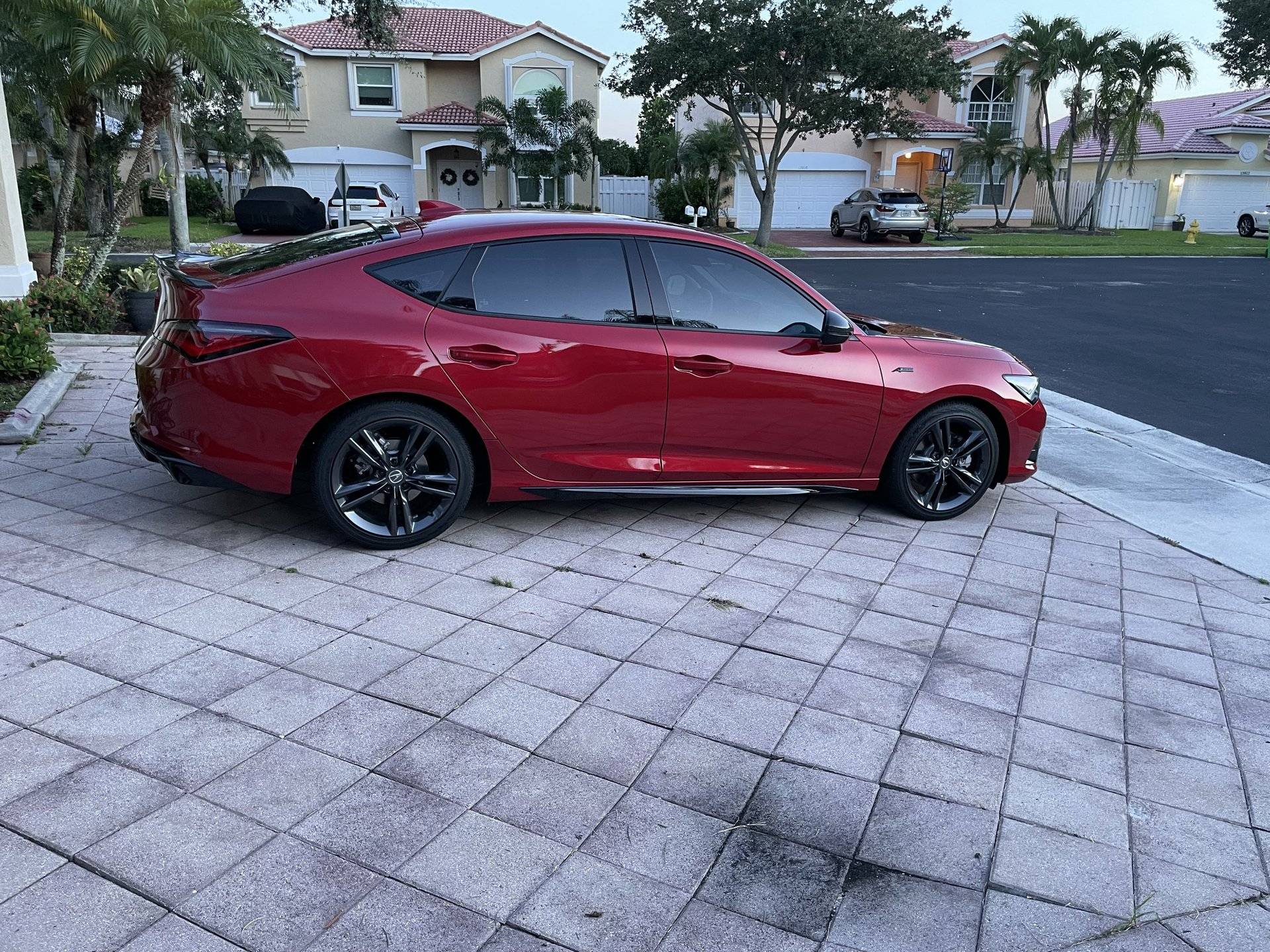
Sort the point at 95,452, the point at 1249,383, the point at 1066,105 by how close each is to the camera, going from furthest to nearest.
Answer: the point at 1066,105 → the point at 1249,383 → the point at 95,452

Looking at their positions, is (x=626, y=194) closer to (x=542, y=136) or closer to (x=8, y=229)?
(x=542, y=136)

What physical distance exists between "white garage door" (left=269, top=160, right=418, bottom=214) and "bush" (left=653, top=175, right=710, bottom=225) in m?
9.69

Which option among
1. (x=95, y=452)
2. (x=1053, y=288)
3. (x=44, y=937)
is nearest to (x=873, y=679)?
(x=44, y=937)

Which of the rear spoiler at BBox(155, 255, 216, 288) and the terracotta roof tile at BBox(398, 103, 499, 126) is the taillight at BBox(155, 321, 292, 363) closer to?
the rear spoiler at BBox(155, 255, 216, 288)

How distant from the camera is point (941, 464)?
5816 mm

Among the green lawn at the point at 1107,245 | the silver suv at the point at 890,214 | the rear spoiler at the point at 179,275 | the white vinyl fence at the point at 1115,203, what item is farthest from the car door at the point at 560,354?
the white vinyl fence at the point at 1115,203

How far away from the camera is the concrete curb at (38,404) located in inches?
259

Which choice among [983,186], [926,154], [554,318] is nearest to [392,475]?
[554,318]

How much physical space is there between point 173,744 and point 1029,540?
454 cm

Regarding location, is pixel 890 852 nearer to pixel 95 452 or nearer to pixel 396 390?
pixel 396 390

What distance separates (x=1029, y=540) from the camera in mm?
5688

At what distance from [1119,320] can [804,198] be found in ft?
91.9

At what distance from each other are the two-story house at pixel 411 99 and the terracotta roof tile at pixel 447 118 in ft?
0.17

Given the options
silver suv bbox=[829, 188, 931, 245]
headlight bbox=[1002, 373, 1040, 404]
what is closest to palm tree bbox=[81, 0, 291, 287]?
headlight bbox=[1002, 373, 1040, 404]
